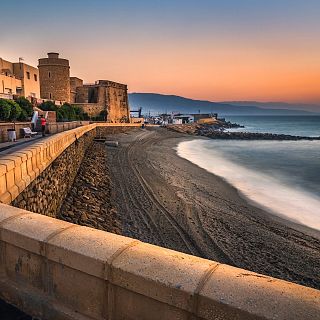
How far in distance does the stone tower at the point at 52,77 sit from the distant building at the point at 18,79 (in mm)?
7258

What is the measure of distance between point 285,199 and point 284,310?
1673 cm

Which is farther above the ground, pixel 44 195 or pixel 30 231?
pixel 30 231

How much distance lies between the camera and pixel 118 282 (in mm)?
2158

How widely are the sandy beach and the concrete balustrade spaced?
6.71 meters

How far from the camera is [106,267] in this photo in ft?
7.22

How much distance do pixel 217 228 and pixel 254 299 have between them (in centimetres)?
930

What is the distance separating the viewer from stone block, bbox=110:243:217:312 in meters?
1.93

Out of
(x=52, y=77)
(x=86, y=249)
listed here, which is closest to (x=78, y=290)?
(x=86, y=249)

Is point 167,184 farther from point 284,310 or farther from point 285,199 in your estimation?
point 284,310

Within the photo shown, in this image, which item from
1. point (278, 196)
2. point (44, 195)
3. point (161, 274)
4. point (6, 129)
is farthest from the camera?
point (278, 196)

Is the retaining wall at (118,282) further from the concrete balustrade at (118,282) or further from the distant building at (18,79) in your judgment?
the distant building at (18,79)

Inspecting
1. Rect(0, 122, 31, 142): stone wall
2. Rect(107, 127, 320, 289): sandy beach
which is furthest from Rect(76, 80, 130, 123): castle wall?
Rect(107, 127, 320, 289): sandy beach

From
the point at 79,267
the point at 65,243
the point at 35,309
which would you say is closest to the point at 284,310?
the point at 79,267

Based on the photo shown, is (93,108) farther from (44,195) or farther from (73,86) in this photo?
(44,195)
